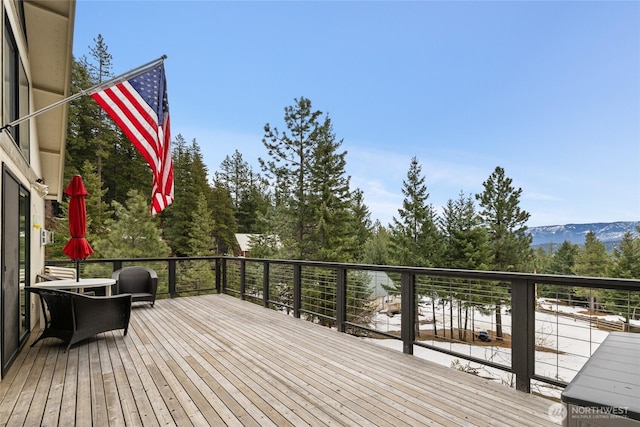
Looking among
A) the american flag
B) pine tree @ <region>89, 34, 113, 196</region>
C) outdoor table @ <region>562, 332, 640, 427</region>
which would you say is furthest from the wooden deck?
pine tree @ <region>89, 34, 113, 196</region>

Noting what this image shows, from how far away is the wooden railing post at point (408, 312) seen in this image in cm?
382

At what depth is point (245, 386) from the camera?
296 cm

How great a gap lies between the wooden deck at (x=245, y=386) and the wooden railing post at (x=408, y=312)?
6.7 inches

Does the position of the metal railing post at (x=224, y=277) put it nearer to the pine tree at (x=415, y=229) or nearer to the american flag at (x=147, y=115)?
the american flag at (x=147, y=115)

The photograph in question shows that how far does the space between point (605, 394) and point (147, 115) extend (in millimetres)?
4247

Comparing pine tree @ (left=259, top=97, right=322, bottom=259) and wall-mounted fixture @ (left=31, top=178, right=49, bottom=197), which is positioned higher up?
pine tree @ (left=259, top=97, right=322, bottom=259)

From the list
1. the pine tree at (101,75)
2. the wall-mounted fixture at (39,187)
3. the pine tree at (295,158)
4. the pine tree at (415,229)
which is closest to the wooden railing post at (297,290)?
the wall-mounted fixture at (39,187)

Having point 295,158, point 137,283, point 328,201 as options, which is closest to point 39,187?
point 137,283

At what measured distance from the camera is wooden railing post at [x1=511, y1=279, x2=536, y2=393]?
2834 millimetres

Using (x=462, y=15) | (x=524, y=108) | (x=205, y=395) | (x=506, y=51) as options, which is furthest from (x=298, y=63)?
(x=205, y=395)

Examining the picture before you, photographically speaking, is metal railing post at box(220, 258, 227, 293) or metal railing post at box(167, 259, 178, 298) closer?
metal railing post at box(167, 259, 178, 298)

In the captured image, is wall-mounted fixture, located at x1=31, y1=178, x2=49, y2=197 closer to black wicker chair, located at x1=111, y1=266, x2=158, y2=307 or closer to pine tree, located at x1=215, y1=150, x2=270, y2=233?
black wicker chair, located at x1=111, y1=266, x2=158, y2=307

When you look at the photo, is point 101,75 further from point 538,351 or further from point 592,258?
point 592,258

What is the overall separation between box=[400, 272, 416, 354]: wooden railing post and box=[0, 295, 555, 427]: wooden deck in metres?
0.17
